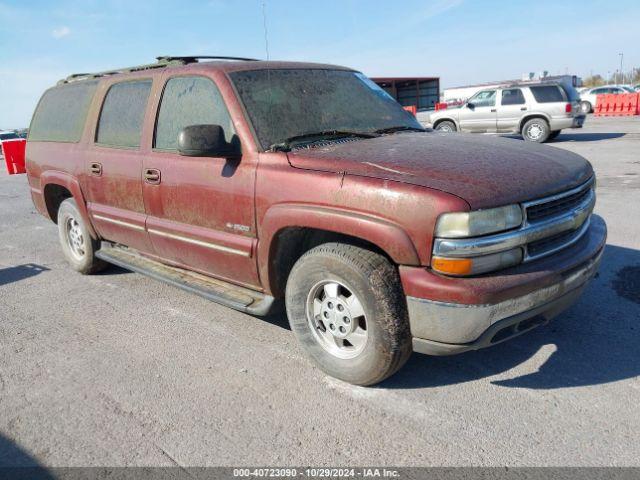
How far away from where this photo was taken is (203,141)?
313 centimetres

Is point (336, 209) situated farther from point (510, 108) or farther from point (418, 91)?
point (418, 91)

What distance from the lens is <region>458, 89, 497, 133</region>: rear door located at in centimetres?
1616

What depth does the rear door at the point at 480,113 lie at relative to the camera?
16156 millimetres

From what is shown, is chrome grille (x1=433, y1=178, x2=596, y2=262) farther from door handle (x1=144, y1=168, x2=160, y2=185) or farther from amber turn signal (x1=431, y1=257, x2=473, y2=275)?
door handle (x1=144, y1=168, x2=160, y2=185)

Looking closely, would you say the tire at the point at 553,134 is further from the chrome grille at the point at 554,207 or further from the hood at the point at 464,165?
the chrome grille at the point at 554,207

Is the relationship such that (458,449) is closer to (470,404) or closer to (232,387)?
(470,404)

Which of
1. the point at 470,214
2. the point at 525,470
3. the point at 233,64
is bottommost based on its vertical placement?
the point at 525,470

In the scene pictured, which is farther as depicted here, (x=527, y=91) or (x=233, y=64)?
(x=527, y=91)

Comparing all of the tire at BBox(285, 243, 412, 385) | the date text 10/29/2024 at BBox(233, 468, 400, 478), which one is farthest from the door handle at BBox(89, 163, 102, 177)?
the date text 10/29/2024 at BBox(233, 468, 400, 478)

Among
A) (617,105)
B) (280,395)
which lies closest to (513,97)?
(280,395)

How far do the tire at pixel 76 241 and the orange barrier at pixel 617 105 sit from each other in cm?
2965

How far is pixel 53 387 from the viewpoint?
317cm

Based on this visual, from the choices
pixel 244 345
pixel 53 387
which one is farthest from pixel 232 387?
pixel 53 387

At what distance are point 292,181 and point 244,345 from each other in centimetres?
127
